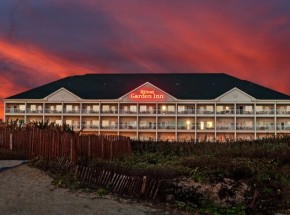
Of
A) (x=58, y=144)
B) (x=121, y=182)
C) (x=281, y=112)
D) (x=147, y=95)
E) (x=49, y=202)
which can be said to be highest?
(x=147, y=95)

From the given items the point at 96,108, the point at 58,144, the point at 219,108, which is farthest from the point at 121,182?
the point at 96,108

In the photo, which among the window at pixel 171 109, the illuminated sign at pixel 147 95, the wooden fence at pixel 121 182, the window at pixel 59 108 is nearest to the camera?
the wooden fence at pixel 121 182

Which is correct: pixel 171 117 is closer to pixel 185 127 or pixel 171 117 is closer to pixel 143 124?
pixel 185 127

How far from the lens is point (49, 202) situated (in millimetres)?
14578

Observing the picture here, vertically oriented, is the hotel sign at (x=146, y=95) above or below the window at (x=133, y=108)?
above

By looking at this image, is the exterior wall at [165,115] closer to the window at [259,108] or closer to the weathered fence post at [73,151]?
the window at [259,108]

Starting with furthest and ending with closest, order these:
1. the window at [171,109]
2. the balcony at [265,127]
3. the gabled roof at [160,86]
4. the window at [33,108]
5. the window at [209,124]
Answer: the window at [33,108]
the gabled roof at [160,86]
the window at [171,109]
the window at [209,124]
the balcony at [265,127]

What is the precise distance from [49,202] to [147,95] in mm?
63990

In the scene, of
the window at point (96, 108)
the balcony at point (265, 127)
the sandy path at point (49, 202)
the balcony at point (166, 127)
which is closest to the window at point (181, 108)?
the balcony at point (166, 127)

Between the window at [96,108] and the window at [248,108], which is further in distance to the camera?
the window at [96,108]

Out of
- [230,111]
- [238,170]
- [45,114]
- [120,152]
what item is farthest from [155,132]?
[238,170]

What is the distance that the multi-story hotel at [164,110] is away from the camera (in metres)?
77.8

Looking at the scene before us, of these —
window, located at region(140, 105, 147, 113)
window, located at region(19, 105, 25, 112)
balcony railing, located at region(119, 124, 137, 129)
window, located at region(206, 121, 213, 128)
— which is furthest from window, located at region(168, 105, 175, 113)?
window, located at region(19, 105, 25, 112)

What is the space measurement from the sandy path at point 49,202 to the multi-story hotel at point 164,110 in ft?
200
